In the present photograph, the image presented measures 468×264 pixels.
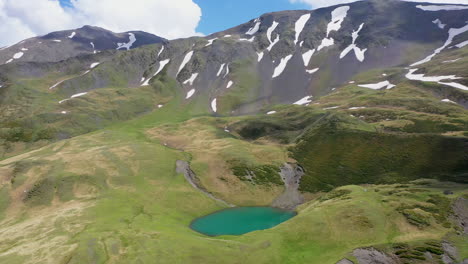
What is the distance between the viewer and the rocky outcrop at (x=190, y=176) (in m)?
106

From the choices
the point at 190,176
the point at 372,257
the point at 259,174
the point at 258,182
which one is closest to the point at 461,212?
the point at 372,257

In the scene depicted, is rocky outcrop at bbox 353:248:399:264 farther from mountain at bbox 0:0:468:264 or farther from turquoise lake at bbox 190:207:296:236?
turquoise lake at bbox 190:207:296:236

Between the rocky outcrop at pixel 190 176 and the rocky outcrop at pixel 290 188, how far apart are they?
16.8 metres

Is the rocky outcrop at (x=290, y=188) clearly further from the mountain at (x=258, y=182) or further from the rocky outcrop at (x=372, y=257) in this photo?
the rocky outcrop at (x=372, y=257)

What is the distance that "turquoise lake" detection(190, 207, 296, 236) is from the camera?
3076 inches

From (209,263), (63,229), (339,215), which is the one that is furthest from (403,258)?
(63,229)

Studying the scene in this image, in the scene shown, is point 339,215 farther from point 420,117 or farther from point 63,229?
point 420,117

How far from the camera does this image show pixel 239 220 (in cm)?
8669

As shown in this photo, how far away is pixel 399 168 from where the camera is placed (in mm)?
106000

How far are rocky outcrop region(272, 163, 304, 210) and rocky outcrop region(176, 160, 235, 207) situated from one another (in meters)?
16.8

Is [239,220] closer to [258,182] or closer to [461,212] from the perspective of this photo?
[258,182]

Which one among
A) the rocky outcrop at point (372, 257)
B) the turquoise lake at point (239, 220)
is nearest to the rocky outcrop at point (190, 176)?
the turquoise lake at point (239, 220)

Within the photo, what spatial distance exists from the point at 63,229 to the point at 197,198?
1608 inches

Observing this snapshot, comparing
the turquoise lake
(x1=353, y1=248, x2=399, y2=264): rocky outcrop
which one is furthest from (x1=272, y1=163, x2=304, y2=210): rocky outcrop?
(x1=353, y1=248, x2=399, y2=264): rocky outcrop
